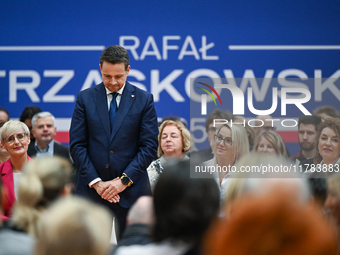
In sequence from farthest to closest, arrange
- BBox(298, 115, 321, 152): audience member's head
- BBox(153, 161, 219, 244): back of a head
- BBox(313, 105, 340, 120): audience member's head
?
1. BBox(313, 105, 340, 120): audience member's head
2. BBox(298, 115, 321, 152): audience member's head
3. BBox(153, 161, 219, 244): back of a head

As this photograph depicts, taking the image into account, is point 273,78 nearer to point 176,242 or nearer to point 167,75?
point 167,75

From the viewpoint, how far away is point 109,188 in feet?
8.61

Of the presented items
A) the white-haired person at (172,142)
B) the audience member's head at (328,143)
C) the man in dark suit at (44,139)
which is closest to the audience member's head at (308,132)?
the audience member's head at (328,143)

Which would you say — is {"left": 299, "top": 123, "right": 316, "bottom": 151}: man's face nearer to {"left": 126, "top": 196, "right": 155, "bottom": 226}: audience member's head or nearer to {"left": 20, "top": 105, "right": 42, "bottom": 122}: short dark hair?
{"left": 126, "top": 196, "right": 155, "bottom": 226}: audience member's head

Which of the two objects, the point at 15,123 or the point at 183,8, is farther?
the point at 183,8

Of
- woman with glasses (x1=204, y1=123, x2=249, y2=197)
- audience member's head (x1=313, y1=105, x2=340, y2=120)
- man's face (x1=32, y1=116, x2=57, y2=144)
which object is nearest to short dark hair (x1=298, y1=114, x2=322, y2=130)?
audience member's head (x1=313, y1=105, x2=340, y2=120)

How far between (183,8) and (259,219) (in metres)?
4.78

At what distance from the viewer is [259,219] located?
0.89 meters

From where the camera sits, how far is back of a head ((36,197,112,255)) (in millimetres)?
993

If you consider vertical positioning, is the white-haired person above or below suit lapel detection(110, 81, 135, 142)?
below

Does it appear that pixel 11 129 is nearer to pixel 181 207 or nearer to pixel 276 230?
pixel 181 207

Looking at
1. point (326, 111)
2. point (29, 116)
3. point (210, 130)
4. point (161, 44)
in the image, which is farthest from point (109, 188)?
point (161, 44)

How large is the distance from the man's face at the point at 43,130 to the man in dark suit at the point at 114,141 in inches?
71.4

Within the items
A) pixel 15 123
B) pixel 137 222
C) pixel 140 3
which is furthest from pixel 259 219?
pixel 140 3
